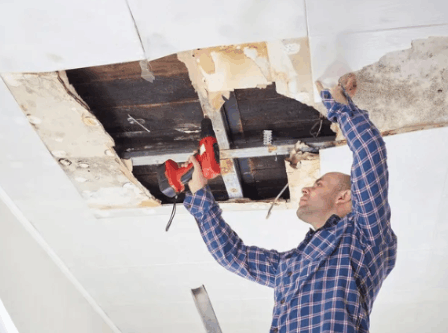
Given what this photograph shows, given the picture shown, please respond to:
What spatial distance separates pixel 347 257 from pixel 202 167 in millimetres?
592

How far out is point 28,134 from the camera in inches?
81.7

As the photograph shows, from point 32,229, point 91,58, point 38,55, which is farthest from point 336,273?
point 32,229

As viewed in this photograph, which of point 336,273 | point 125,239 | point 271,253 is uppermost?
point 125,239

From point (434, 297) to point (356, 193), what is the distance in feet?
5.95

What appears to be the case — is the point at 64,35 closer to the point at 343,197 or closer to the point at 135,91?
the point at 135,91

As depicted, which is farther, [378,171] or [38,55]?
[38,55]

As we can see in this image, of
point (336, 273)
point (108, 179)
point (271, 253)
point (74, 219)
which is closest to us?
point (336, 273)

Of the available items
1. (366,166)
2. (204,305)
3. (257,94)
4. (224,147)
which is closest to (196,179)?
(224,147)

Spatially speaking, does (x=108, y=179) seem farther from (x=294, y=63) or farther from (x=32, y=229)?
(x=294, y=63)

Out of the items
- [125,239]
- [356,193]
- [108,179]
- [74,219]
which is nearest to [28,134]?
[108,179]

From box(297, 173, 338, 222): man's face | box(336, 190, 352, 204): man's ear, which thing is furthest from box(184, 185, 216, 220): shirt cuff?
box(336, 190, 352, 204): man's ear

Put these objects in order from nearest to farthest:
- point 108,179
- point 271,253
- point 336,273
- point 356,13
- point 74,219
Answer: point 356,13 < point 336,273 < point 271,253 < point 108,179 < point 74,219

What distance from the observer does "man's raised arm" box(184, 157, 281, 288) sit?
6.37 feet

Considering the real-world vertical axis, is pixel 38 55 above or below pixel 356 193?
above
